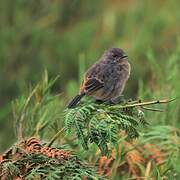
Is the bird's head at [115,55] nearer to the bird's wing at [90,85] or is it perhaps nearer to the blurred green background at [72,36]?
the bird's wing at [90,85]

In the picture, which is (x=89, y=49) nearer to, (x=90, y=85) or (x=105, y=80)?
(x=105, y=80)

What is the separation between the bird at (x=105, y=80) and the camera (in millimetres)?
5012

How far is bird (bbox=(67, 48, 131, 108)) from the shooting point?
5.01 metres

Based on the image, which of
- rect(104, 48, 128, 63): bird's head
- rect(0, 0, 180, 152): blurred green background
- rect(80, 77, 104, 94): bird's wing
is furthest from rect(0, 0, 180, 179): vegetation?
rect(104, 48, 128, 63): bird's head

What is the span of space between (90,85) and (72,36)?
570 cm

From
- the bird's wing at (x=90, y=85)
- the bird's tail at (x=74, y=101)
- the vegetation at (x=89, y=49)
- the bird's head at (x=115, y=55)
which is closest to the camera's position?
the bird's tail at (x=74, y=101)

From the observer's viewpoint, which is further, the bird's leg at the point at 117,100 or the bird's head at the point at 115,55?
the bird's head at the point at 115,55

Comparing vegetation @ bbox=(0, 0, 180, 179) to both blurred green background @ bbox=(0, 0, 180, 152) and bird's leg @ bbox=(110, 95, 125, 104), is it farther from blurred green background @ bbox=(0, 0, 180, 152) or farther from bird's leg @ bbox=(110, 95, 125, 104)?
bird's leg @ bbox=(110, 95, 125, 104)

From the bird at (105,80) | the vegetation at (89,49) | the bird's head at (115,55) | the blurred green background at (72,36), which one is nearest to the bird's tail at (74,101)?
the bird at (105,80)

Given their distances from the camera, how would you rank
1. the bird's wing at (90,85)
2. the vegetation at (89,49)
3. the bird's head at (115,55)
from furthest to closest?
the bird's head at (115,55) → the vegetation at (89,49) → the bird's wing at (90,85)

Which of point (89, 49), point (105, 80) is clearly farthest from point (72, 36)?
point (105, 80)

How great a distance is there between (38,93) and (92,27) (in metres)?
6.00

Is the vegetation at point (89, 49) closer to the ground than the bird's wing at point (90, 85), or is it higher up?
closer to the ground

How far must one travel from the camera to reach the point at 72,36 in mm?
10664
